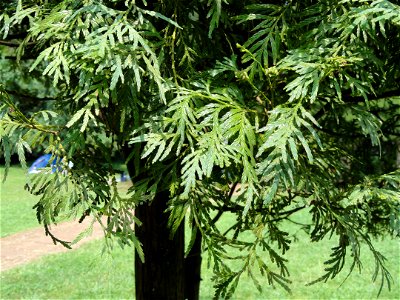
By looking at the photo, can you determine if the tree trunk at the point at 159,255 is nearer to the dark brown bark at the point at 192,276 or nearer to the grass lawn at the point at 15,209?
the dark brown bark at the point at 192,276

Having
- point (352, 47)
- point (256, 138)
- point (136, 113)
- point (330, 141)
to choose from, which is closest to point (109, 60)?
point (136, 113)

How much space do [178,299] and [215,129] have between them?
1807mm

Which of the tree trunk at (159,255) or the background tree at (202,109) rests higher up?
the background tree at (202,109)

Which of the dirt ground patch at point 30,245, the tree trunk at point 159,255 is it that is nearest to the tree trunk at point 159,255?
the tree trunk at point 159,255

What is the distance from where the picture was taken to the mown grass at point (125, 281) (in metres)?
7.68

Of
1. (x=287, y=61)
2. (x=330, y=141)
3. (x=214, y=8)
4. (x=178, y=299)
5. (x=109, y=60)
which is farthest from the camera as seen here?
(x=178, y=299)

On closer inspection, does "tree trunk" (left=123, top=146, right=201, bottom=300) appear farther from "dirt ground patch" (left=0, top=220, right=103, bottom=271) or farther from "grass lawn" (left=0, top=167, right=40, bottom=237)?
"grass lawn" (left=0, top=167, right=40, bottom=237)

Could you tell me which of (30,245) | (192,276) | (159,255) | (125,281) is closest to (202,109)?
(159,255)

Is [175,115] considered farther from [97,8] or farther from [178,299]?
[178,299]

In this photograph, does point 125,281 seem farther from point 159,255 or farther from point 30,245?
point 159,255

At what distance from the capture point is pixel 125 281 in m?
8.36

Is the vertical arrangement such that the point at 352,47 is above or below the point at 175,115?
above

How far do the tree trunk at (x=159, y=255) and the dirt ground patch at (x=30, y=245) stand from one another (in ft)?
22.4

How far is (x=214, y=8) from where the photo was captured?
222 centimetres
